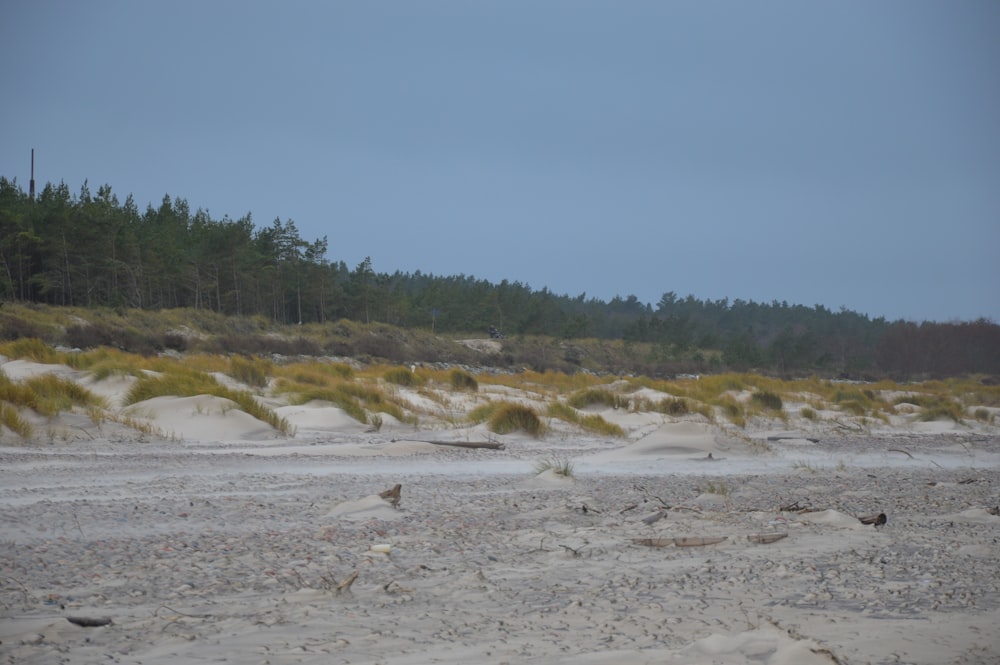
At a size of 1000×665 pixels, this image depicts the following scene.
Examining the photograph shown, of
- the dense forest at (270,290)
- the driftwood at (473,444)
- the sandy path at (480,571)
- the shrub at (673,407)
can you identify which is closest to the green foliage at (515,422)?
the driftwood at (473,444)

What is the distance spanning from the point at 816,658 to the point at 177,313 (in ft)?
146

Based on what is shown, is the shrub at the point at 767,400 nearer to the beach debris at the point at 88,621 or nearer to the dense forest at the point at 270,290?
the beach debris at the point at 88,621

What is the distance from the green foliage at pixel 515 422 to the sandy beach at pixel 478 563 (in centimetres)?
391

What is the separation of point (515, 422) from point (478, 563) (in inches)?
374

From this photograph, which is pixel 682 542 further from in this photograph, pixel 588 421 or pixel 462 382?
pixel 462 382

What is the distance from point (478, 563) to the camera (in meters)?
5.04

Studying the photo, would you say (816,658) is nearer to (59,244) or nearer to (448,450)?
(448,450)

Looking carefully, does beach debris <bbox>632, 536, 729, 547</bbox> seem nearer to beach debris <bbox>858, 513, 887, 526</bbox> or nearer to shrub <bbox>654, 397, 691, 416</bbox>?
beach debris <bbox>858, 513, 887, 526</bbox>

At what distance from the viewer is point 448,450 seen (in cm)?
1202

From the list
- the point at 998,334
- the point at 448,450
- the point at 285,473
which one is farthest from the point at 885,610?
the point at 998,334

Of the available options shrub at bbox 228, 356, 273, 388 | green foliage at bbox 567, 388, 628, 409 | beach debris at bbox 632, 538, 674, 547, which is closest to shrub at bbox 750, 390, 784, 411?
green foliage at bbox 567, 388, 628, 409

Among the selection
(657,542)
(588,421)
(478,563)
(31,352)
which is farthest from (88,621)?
(31,352)

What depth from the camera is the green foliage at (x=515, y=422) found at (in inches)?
570

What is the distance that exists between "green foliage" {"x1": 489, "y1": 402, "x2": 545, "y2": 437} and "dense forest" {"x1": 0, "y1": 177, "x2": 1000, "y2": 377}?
30.1m
